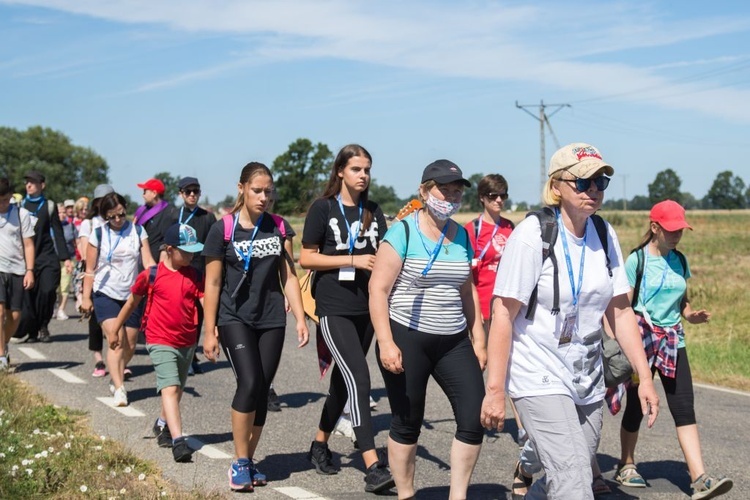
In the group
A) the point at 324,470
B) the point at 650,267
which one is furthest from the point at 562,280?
→ the point at 324,470

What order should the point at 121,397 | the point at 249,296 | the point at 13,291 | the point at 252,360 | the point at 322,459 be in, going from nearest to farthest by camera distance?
the point at 252,360, the point at 249,296, the point at 322,459, the point at 121,397, the point at 13,291

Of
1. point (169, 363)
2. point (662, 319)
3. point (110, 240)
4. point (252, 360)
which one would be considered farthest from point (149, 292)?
point (662, 319)

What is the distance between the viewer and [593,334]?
4777 millimetres

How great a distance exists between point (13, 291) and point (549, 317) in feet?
25.2

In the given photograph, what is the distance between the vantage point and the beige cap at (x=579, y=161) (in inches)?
182

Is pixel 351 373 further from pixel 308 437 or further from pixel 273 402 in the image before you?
pixel 273 402

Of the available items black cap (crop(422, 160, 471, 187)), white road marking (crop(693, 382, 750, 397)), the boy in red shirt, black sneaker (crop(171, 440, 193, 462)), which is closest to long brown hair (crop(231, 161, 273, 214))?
Answer: the boy in red shirt

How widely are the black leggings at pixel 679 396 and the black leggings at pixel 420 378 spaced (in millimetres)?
1611

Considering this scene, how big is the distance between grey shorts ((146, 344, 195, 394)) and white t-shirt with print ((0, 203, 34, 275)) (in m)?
3.94

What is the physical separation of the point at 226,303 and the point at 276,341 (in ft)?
1.29

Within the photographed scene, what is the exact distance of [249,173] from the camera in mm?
6652

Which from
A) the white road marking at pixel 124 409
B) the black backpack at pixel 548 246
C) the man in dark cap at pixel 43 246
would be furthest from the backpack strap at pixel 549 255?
the man in dark cap at pixel 43 246

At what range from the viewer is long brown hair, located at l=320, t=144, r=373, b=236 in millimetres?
6742

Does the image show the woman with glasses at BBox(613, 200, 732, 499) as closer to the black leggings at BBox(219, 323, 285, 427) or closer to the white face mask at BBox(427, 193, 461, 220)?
the white face mask at BBox(427, 193, 461, 220)
